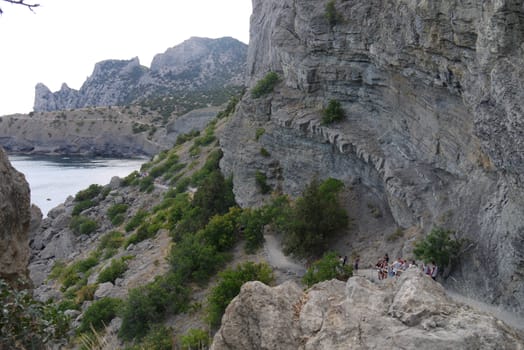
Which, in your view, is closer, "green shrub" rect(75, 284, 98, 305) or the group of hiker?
the group of hiker

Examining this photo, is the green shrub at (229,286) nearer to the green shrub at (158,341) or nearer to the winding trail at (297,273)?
the winding trail at (297,273)

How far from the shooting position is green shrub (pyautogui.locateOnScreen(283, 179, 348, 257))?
18.7 meters

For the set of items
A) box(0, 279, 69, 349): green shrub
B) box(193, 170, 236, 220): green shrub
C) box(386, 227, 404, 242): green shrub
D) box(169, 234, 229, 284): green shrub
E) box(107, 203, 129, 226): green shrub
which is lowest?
box(107, 203, 129, 226): green shrub

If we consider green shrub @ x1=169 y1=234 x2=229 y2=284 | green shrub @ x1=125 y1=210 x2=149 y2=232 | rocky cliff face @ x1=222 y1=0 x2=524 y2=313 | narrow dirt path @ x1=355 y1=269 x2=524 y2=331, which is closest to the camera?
narrow dirt path @ x1=355 y1=269 x2=524 y2=331

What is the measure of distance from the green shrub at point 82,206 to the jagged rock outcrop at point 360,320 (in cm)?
3965

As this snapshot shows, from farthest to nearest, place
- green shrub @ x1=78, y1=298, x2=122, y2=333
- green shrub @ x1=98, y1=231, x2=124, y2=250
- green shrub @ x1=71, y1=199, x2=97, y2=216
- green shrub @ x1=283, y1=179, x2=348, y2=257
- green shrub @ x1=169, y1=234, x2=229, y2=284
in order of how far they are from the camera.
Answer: green shrub @ x1=71, y1=199, x2=97, y2=216, green shrub @ x1=98, y1=231, x2=124, y2=250, green shrub @ x1=169, y1=234, x2=229, y2=284, green shrub @ x1=78, y1=298, x2=122, y2=333, green shrub @ x1=283, y1=179, x2=348, y2=257

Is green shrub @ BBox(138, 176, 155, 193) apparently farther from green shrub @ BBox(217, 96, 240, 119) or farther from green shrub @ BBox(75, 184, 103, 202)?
green shrub @ BBox(217, 96, 240, 119)

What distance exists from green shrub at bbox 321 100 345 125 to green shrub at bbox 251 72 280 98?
7371 mm

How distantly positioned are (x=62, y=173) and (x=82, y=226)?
34.7 metres

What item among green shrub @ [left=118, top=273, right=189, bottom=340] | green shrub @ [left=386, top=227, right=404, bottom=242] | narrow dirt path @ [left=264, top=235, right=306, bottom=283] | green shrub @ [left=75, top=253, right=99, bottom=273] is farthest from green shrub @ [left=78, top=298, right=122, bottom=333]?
green shrub @ [left=386, top=227, right=404, bottom=242]

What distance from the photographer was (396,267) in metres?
13.8

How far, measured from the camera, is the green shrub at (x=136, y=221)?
114 feet

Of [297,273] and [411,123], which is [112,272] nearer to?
[297,273]

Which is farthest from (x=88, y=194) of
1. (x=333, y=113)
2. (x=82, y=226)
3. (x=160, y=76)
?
(x=160, y=76)
